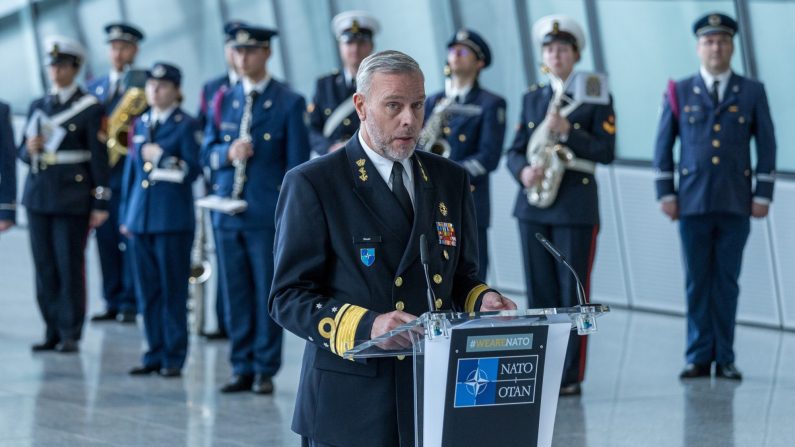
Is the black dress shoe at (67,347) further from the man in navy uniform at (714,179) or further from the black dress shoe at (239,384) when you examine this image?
the man in navy uniform at (714,179)

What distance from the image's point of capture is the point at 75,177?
749 cm

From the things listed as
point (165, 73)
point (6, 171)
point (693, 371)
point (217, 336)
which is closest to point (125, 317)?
point (217, 336)

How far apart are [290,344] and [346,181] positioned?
16.7 ft

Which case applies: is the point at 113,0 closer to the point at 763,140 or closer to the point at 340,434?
the point at 763,140

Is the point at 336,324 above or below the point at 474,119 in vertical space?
below

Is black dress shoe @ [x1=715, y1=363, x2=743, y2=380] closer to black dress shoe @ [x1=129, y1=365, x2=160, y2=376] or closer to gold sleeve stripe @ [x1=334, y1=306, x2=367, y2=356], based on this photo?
black dress shoe @ [x1=129, y1=365, x2=160, y2=376]

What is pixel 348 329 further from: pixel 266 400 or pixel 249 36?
pixel 249 36

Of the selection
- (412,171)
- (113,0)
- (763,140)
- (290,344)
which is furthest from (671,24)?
(113,0)

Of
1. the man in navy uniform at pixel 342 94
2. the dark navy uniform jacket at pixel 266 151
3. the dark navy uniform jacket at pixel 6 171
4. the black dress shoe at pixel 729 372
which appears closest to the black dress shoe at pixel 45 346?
the dark navy uniform jacket at pixel 6 171

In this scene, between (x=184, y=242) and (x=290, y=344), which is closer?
(x=184, y=242)

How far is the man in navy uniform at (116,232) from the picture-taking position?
8.80 meters

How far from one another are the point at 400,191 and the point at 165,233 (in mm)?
4084

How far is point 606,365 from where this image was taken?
285 inches

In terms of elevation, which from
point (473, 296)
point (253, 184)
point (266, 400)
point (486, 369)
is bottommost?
point (266, 400)
